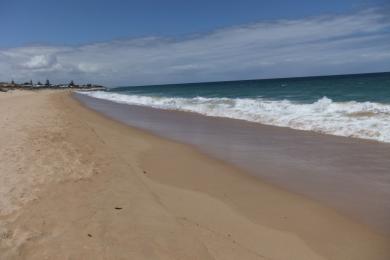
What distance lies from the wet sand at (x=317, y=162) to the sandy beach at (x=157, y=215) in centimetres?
36

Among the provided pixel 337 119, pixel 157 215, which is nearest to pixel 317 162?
pixel 157 215

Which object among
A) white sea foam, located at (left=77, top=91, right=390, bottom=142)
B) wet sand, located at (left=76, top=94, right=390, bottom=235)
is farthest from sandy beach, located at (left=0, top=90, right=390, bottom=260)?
white sea foam, located at (left=77, top=91, right=390, bottom=142)

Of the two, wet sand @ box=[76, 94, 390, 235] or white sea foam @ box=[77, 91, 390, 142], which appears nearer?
wet sand @ box=[76, 94, 390, 235]

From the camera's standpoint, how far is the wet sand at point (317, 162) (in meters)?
5.39

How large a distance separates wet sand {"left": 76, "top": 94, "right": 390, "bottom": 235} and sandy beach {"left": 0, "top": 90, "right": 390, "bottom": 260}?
357 mm

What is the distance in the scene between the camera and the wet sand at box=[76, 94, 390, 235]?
17.7ft

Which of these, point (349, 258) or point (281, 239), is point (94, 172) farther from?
point (349, 258)

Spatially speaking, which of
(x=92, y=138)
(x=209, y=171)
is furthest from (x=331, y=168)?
(x=92, y=138)

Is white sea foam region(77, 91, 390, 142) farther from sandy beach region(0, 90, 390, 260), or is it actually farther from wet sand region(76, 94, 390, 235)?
sandy beach region(0, 90, 390, 260)

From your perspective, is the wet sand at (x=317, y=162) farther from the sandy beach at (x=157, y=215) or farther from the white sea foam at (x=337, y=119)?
the white sea foam at (x=337, y=119)

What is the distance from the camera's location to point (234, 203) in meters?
5.38

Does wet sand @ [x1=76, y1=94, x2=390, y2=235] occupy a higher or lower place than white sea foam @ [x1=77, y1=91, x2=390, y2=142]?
lower

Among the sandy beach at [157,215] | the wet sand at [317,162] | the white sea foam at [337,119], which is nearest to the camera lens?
the sandy beach at [157,215]

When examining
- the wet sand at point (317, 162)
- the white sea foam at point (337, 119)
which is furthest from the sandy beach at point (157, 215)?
the white sea foam at point (337, 119)
